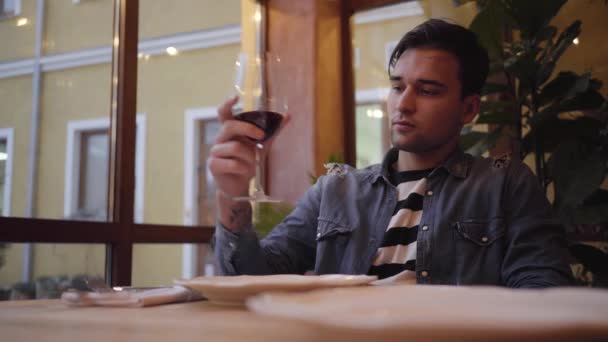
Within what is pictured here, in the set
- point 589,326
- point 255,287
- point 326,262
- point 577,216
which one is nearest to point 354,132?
point 577,216

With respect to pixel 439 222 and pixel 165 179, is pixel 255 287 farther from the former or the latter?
pixel 165 179

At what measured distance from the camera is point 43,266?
2.65m

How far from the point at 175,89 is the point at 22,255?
228 cm

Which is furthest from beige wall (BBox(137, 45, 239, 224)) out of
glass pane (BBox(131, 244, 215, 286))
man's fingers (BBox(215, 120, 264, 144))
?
man's fingers (BBox(215, 120, 264, 144))

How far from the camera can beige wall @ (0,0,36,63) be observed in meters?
2.62

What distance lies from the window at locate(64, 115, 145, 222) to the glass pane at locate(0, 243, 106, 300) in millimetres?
242

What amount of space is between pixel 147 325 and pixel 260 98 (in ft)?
2.15

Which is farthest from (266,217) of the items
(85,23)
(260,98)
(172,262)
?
(260,98)

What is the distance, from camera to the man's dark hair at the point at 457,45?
1.64 metres

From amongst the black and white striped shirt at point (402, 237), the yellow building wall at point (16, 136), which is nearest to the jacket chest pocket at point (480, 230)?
the black and white striped shirt at point (402, 237)

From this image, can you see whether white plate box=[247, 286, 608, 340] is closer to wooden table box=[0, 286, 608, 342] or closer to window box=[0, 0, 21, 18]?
wooden table box=[0, 286, 608, 342]

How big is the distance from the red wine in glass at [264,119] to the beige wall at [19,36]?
2.02m

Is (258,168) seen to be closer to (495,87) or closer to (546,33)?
(495,87)

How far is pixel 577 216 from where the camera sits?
6.44 feet
